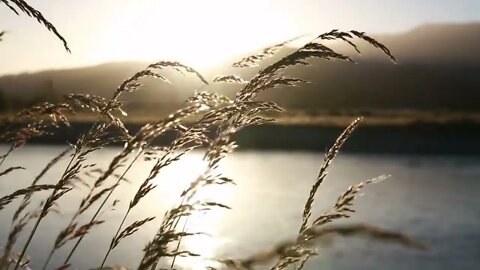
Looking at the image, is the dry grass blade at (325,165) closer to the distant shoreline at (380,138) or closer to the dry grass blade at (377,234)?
the dry grass blade at (377,234)

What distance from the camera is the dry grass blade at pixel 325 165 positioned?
258cm

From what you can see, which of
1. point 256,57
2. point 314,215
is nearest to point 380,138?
point 314,215

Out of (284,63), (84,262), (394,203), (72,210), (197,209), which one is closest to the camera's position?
(197,209)

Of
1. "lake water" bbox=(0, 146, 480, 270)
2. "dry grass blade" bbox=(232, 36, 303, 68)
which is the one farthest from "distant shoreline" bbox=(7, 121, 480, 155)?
"dry grass blade" bbox=(232, 36, 303, 68)

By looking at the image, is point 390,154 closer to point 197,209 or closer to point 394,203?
point 394,203

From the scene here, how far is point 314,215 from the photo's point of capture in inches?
706

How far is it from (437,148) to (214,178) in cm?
4752

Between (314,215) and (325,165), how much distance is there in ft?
50.6

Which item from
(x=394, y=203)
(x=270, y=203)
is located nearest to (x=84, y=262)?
(x=270, y=203)

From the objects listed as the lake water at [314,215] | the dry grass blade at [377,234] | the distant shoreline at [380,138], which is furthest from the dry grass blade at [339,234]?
the distant shoreline at [380,138]

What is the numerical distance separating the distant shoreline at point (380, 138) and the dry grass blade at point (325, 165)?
4328 cm

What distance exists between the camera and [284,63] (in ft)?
8.74

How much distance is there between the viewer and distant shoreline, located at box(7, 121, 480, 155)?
47.5 m

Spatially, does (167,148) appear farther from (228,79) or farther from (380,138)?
(380,138)
